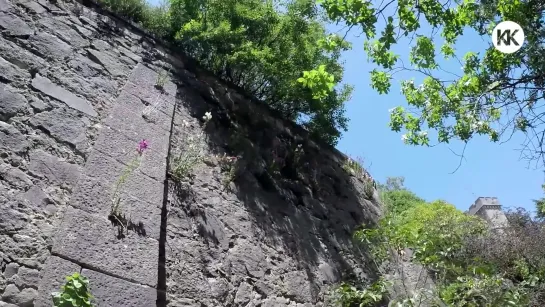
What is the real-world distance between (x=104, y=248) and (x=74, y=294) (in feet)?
1.47

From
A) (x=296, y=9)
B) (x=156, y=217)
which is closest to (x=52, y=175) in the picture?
(x=156, y=217)

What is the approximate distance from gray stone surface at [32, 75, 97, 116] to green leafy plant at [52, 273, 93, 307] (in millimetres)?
1715

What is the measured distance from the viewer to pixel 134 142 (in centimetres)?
356

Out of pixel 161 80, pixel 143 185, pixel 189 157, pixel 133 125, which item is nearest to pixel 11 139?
pixel 143 185

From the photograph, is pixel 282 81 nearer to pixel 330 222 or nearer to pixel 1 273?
pixel 330 222

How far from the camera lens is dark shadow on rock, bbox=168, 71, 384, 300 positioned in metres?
4.56

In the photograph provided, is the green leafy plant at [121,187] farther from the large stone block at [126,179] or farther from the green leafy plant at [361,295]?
the green leafy plant at [361,295]

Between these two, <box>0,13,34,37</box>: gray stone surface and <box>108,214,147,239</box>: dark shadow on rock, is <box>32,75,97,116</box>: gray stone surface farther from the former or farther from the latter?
<box>108,214,147,239</box>: dark shadow on rock

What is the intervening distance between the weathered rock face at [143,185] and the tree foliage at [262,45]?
33 centimetres

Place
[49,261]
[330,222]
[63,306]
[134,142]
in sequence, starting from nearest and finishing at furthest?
[63,306] < [49,261] < [134,142] < [330,222]

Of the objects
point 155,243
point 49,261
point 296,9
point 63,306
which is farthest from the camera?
point 296,9

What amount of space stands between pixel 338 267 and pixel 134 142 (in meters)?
2.28

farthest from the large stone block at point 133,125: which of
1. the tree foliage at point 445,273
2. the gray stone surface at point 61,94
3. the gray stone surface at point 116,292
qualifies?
the tree foliage at point 445,273

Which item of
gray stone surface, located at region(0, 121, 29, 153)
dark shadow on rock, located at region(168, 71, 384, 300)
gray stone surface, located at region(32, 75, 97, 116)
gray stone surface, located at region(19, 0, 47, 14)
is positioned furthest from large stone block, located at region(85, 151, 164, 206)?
gray stone surface, located at region(19, 0, 47, 14)
